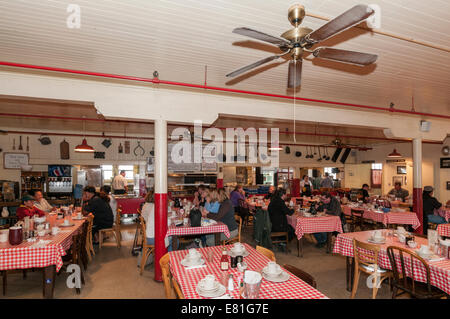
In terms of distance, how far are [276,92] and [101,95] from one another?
11.4 feet

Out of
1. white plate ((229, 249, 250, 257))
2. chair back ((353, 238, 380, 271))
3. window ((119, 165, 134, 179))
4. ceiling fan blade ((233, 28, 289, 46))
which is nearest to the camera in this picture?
ceiling fan blade ((233, 28, 289, 46))

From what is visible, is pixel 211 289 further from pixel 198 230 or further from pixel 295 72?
pixel 198 230

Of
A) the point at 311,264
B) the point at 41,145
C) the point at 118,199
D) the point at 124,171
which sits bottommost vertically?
the point at 311,264

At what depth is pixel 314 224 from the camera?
625 cm

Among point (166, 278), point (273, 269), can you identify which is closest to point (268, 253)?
point (273, 269)

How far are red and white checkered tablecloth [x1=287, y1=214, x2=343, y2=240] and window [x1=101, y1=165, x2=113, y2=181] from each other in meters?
8.54

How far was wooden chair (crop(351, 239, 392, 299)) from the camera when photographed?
12.3 feet

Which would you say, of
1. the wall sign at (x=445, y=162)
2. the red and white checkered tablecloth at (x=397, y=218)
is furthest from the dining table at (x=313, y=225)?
the wall sign at (x=445, y=162)

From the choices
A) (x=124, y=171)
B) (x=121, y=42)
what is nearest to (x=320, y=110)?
(x=121, y=42)

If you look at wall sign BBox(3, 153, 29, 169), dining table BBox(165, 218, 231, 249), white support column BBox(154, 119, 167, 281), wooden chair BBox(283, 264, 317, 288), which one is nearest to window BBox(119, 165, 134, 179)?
wall sign BBox(3, 153, 29, 169)

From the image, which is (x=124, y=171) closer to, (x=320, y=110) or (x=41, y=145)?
(x=41, y=145)

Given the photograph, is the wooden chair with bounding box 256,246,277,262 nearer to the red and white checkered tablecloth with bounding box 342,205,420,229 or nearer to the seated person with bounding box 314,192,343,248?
the seated person with bounding box 314,192,343,248

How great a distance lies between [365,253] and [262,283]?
2.22 m

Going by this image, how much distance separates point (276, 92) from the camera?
18.2ft
